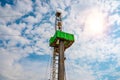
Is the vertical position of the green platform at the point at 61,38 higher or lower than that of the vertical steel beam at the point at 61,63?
higher

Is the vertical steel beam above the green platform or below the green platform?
below

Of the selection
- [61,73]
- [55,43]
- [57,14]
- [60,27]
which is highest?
[57,14]

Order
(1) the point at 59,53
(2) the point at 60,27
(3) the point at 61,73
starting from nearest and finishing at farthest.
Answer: (3) the point at 61,73 < (1) the point at 59,53 < (2) the point at 60,27

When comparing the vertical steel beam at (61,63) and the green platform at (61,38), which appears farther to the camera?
the green platform at (61,38)

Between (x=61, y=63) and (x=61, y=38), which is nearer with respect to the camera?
(x=61, y=63)

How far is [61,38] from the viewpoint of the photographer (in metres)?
46.3

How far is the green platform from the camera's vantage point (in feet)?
151

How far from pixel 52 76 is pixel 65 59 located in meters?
5.35

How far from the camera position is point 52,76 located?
47.6 m

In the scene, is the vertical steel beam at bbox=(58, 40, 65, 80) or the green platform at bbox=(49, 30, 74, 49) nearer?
the vertical steel beam at bbox=(58, 40, 65, 80)

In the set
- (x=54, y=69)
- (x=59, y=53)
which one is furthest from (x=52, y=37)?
(x=54, y=69)

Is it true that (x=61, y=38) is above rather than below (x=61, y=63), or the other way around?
above

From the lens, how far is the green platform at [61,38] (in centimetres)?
4606

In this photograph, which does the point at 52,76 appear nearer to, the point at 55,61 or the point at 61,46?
the point at 55,61
